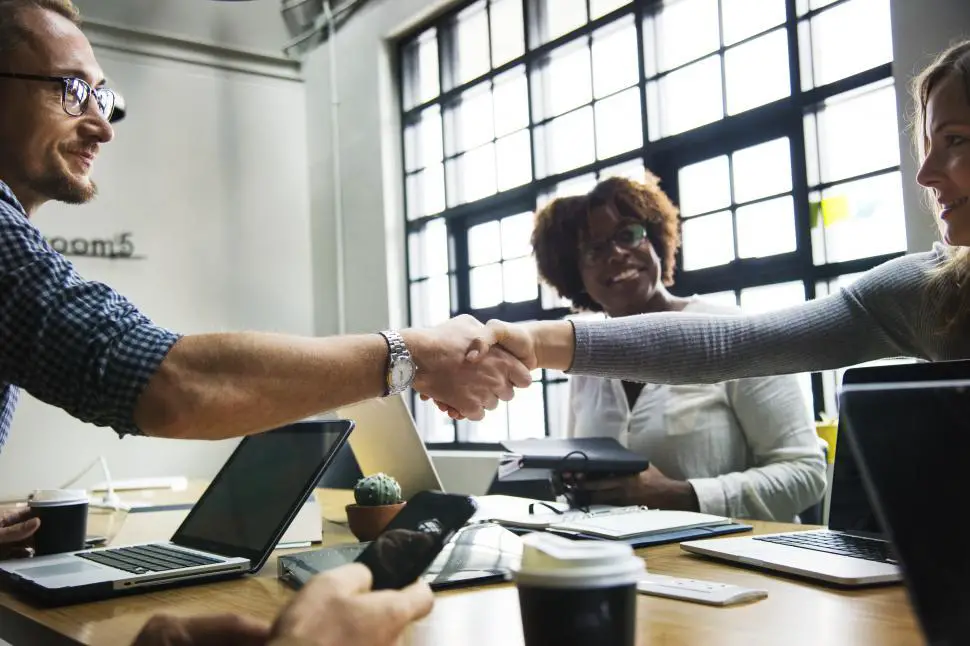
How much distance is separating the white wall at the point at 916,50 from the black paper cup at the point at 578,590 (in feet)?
7.94

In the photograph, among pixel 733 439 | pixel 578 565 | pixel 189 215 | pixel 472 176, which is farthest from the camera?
pixel 189 215

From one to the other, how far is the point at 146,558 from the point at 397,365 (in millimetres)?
501

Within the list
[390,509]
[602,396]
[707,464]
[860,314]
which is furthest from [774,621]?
[602,396]

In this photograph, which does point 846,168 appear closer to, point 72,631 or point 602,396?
point 602,396

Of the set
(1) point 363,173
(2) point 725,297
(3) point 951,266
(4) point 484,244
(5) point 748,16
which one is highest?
(5) point 748,16

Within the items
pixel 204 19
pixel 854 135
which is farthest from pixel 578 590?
pixel 204 19

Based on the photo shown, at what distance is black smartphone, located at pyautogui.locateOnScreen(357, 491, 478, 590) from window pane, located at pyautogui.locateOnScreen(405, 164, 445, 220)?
444cm

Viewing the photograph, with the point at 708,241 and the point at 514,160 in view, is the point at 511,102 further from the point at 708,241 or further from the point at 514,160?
the point at 708,241

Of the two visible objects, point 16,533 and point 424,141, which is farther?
point 424,141

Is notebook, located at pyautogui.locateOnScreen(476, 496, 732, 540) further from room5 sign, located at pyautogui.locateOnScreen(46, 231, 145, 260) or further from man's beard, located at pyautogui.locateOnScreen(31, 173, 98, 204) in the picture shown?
room5 sign, located at pyautogui.locateOnScreen(46, 231, 145, 260)

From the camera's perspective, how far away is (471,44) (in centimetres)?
504

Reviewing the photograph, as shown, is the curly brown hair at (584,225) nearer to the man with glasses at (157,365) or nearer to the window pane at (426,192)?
the man with glasses at (157,365)

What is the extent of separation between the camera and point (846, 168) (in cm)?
318

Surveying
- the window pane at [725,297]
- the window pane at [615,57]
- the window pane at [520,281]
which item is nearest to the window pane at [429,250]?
the window pane at [520,281]
